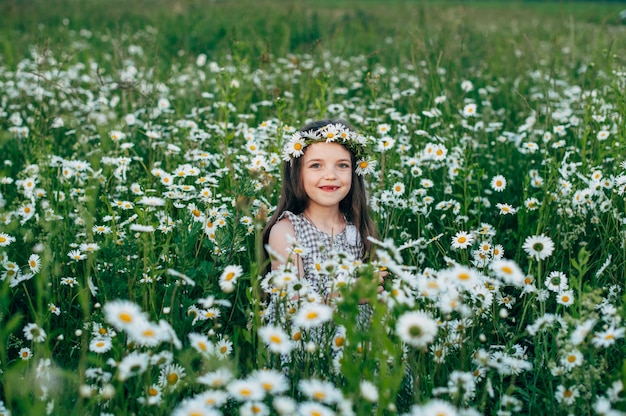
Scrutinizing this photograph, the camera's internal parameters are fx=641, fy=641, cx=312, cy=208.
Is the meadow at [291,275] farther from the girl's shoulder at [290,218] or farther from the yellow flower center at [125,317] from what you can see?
the girl's shoulder at [290,218]

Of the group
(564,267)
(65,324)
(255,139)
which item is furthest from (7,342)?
(564,267)

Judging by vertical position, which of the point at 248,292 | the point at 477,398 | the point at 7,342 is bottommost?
the point at 477,398

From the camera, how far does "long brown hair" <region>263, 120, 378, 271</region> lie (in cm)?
300

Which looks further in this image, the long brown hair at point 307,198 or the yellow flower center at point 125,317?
the long brown hair at point 307,198

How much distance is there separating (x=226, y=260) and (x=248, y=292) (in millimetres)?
648

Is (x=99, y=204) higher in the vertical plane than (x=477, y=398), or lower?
higher

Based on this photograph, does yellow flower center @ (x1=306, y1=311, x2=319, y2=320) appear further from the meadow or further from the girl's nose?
the girl's nose

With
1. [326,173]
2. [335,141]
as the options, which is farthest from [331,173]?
[335,141]

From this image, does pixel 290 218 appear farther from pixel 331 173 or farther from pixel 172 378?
pixel 172 378

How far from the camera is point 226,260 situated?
2590mm

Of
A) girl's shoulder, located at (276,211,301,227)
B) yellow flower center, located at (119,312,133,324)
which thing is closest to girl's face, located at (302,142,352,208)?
girl's shoulder, located at (276,211,301,227)

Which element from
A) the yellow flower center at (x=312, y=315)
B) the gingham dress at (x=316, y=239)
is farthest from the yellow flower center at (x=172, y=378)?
the gingham dress at (x=316, y=239)

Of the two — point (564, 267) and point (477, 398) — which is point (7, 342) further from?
point (564, 267)

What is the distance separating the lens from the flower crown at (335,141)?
291 centimetres
